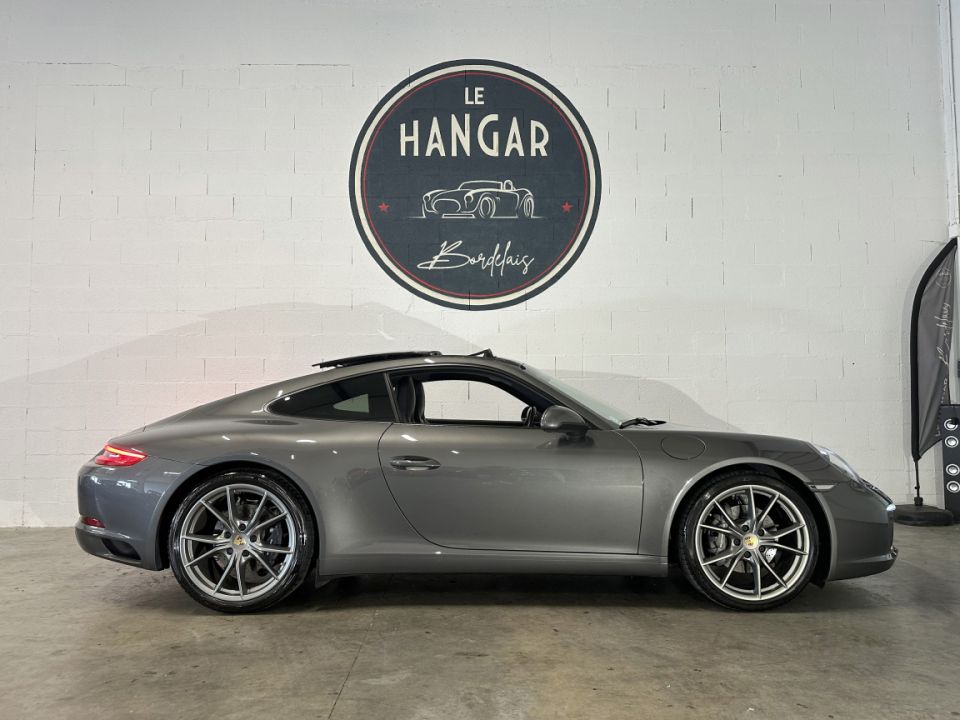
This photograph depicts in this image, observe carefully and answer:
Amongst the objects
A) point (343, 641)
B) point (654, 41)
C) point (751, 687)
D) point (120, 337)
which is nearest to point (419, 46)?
point (654, 41)

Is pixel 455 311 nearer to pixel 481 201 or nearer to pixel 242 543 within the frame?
pixel 481 201

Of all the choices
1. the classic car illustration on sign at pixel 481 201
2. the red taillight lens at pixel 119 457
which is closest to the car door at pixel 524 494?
the red taillight lens at pixel 119 457

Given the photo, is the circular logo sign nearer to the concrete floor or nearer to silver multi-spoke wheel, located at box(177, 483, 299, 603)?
the concrete floor

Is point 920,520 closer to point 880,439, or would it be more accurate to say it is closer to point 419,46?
point 880,439

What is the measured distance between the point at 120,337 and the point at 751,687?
16.7ft

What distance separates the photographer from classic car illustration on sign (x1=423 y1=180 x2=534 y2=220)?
19.3 ft

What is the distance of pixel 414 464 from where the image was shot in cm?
330

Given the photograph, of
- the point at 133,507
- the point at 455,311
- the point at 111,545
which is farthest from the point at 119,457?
the point at 455,311

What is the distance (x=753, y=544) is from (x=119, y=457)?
Result: 285 cm

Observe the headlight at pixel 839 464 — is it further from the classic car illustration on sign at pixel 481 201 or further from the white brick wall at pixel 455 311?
the classic car illustration on sign at pixel 481 201

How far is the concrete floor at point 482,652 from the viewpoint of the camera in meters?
2.31

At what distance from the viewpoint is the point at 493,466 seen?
10.8 feet

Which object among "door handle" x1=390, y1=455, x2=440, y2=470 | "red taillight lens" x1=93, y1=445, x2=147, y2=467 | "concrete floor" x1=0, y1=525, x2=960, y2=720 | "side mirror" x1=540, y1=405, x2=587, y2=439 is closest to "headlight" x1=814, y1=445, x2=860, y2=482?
"concrete floor" x1=0, y1=525, x2=960, y2=720

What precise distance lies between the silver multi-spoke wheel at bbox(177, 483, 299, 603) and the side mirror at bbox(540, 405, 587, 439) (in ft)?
3.95
